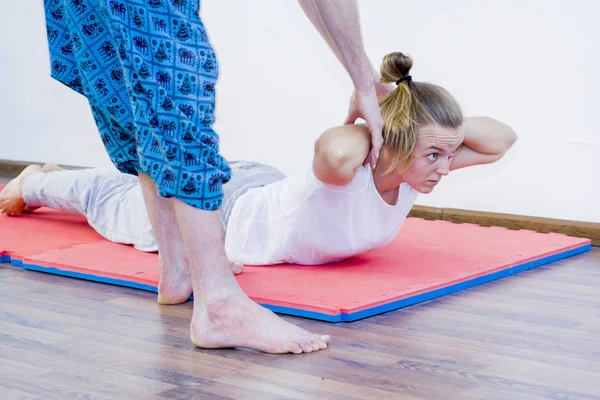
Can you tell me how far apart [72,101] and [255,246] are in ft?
7.06

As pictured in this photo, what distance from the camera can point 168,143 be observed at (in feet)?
5.28

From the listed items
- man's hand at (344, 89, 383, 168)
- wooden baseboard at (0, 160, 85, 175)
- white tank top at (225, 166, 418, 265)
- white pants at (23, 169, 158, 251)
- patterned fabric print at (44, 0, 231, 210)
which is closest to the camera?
patterned fabric print at (44, 0, 231, 210)

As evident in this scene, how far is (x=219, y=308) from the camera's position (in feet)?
5.48

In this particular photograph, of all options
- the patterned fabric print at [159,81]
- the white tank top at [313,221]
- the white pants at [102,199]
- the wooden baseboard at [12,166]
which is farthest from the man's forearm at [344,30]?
the wooden baseboard at [12,166]

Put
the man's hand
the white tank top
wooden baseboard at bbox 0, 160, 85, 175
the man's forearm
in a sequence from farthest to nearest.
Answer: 1. wooden baseboard at bbox 0, 160, 85, 175
2. the white tank top
3. the man's hand
4. the man's forearm

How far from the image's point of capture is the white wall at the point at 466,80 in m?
2.81

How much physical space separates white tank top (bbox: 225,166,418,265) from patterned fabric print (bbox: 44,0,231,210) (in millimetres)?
536

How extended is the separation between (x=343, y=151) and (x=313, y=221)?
0.28 metres

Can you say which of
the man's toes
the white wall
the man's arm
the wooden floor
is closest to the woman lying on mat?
the man's arm

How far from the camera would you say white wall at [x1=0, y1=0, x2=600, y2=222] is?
281 centimetres

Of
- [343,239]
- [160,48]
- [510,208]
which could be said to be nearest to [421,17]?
[510,208]

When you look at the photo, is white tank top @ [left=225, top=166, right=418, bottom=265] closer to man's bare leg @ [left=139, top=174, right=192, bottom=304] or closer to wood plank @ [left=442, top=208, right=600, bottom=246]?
man's bare leg @ [left=139, top=174, right=192, bottom=304]

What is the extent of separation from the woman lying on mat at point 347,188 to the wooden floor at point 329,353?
1.04ft

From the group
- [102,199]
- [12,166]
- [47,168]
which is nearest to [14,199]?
[47,168]
